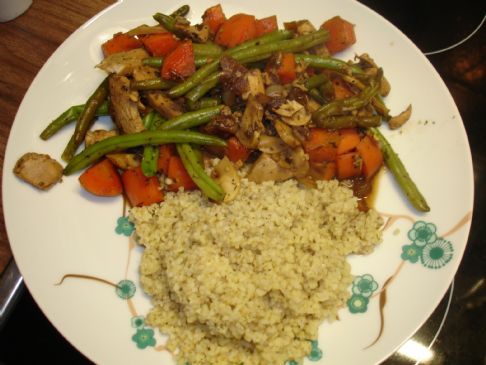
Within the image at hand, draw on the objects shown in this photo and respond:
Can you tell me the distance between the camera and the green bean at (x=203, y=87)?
3.03 meters

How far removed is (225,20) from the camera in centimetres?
332

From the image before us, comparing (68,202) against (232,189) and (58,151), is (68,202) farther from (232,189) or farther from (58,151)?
(232,189)

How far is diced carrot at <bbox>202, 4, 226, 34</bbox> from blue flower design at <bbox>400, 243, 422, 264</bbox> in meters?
1.96

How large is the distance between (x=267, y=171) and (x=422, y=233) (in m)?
1.06

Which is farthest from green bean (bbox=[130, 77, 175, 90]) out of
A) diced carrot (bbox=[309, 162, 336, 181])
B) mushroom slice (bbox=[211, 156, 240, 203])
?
diced carrot (bbox=[309, 162, 336, 181])

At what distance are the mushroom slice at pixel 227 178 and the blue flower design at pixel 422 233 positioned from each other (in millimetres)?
1157

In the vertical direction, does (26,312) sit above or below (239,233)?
below

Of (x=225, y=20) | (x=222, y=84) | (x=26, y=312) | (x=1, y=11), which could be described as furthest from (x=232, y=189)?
(x=1, y=11)

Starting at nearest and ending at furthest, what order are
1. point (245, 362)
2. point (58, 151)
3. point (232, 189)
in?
point (245, 362) < point (232, 189) < point (58, 151)

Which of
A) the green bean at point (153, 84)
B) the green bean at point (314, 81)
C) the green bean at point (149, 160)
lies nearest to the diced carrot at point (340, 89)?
the green bean at point (314, 81)

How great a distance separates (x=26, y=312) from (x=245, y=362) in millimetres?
1612

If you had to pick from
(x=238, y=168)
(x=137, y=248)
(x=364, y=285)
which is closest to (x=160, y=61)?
(x=238, y=168)

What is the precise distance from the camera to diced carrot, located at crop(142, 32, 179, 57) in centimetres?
317

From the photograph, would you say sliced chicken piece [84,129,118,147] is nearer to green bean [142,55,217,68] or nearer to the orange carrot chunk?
green bean [142,55,217,68]
